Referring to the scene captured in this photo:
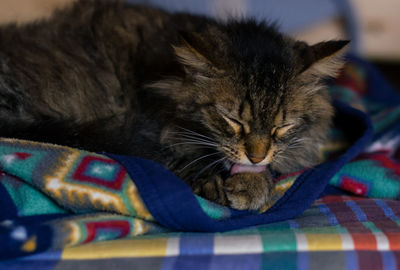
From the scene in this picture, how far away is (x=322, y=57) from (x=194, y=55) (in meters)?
0.39

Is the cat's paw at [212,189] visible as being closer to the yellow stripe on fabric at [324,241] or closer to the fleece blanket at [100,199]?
the fleece blanket at [100,199]

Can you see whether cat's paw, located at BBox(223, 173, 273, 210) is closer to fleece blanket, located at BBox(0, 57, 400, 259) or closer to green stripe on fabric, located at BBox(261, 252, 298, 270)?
fleece blanket, located at BBox(0, 57, 400, 259)

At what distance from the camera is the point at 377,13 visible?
2775 millimetres

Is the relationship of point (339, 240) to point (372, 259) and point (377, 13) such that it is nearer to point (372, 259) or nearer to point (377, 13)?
point (372, 259)

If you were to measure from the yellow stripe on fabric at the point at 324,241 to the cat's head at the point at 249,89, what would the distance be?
0.31 m

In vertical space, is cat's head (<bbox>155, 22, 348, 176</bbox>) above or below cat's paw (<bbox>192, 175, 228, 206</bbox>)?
above

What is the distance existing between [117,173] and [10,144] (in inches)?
12.6

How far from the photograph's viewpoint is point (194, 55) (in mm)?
1205

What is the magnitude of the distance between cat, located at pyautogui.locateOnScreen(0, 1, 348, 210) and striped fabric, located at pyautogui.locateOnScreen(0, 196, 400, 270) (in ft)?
0.65

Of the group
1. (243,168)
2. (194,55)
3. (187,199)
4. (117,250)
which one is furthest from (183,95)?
(117,250)

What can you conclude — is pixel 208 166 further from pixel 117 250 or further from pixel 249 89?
pixel 117 250

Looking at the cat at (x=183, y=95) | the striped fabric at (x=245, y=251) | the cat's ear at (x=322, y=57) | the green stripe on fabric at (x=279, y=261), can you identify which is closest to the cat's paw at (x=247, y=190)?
the cat at (x=183, y=95)

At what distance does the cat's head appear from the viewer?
47.8 inches

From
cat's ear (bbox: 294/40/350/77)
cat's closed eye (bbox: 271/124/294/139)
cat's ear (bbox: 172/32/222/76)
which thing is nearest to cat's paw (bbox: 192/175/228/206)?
cat's closed eye (bbox: 271/124/294/139)
